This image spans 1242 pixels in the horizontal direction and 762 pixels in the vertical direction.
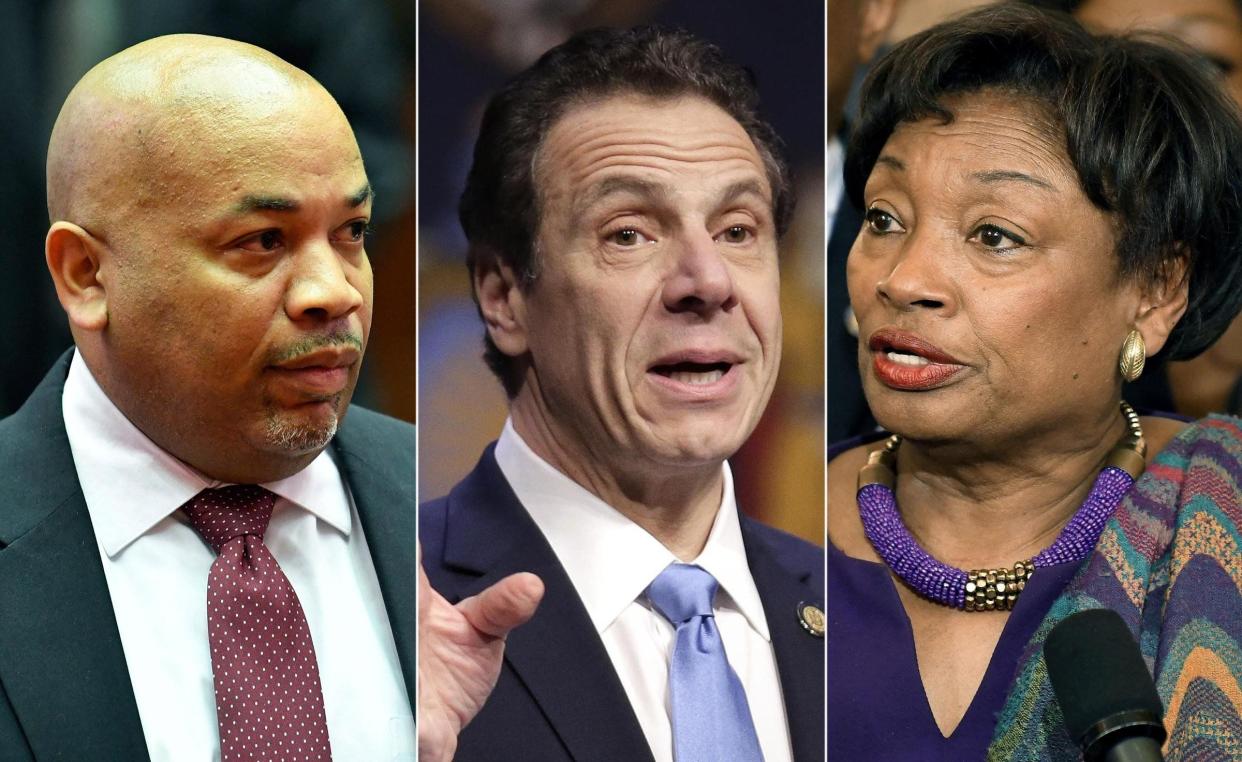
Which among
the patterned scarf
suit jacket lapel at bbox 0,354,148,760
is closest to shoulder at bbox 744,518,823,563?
the patterned scarf

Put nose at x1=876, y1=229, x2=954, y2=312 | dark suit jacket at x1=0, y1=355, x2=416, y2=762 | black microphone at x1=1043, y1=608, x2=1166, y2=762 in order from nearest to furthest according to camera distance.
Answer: black microphone at x1=1043, y1=608, x2=1166, y2=762, dark suit jacket at x1=0, y1=355, x2=416, y2=762, nose at x1=876, y1=229, x2=954, y2=312

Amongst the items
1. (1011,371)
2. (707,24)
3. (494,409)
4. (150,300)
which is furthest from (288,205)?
(1011,371)

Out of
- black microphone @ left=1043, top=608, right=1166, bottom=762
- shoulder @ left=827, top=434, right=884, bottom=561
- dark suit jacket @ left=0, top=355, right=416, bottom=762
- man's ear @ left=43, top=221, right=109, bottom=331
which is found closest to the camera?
black microphone @ left=1043, top=608, right=1166, bottom=762

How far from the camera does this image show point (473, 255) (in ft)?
7.60

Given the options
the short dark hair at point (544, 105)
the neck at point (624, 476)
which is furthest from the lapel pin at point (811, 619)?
the short dark hair at point (544, 105)

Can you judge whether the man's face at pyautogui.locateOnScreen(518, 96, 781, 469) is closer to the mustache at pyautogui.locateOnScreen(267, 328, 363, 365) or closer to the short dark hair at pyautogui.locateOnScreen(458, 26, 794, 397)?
the short dark hair at pyautogui.locateOnScreen(458, 26, 794, 397)

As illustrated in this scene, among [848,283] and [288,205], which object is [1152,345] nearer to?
[848,283]

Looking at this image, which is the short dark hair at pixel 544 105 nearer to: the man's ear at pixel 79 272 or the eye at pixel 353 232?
the eye at pixel 353 232

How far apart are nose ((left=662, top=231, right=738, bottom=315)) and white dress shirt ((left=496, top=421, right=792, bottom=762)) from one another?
0.31 metres

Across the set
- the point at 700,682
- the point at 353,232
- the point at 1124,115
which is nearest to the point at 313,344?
the point at 353,232

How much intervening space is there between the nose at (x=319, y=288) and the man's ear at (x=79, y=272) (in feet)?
0.83

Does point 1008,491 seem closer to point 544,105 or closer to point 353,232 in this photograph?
point 544,105

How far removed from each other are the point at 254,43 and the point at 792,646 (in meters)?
1.20

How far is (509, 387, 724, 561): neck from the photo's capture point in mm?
2320
